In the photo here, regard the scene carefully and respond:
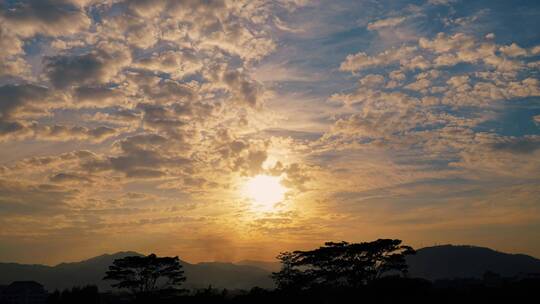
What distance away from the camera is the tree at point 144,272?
71.9 meters

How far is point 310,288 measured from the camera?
74938mm

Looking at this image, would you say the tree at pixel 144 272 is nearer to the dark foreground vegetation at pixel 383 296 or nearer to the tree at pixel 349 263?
the dark foreground vegetation at pixel 383 296

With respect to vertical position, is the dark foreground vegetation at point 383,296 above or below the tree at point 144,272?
below

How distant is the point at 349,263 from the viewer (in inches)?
2884

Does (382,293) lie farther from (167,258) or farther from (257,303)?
(167,258)

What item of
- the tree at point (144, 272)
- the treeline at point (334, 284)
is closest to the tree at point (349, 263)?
the treeline at point (334, 284)

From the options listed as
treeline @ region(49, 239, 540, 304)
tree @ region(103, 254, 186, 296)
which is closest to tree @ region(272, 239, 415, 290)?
treeline @ region(49, 239, 540, 304)

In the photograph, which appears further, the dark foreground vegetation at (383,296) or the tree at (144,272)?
the tree at (144,272)

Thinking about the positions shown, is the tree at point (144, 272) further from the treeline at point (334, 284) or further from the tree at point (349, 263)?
the tree at point (349, 263)

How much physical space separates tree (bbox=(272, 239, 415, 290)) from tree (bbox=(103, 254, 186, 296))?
717 inches

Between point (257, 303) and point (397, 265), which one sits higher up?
point (397, 265)

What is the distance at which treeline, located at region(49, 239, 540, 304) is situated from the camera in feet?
207

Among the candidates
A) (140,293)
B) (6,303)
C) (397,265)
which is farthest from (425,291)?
(6,303)

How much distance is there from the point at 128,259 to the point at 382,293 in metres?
39.4
